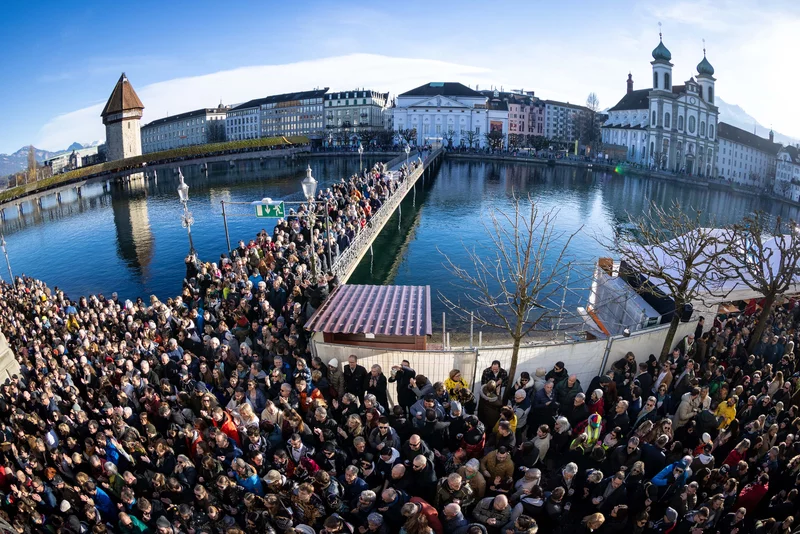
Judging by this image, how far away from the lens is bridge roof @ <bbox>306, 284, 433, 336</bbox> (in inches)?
433

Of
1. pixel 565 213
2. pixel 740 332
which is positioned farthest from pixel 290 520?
pixel 565 213

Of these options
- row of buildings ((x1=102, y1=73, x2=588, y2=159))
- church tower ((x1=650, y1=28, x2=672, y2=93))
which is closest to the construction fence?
row of buildings ((x1=102, y1=73, x2=588, y2=159))

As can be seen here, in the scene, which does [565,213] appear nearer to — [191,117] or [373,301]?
[373,301]

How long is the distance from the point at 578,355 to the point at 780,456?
12.1 ft

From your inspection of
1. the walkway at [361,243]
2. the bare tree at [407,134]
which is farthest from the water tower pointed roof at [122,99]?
the walkway at [361,243]

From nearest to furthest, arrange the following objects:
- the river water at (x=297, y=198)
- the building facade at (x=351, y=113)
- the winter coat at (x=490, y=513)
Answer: the winter coat at (x=490, y=513) → the river water at (x=297, y=198) → the building facade at (x=351, y=113)

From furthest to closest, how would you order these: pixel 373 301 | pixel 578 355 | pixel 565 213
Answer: pixel 565 213, pixel 373 301, pixel 578 355

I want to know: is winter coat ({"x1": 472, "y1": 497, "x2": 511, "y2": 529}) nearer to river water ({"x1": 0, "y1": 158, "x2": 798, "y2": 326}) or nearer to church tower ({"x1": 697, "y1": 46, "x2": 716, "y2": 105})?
river water ({"x1": 0, "y1": 158, "x2": 798, "y2": 326})

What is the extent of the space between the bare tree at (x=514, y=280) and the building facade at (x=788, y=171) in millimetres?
56883

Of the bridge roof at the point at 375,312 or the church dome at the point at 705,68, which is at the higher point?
the church dome at the point at 705,68

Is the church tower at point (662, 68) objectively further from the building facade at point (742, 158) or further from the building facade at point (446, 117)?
the building facade at point (446, 117)

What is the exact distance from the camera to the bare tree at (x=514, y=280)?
10617 mm

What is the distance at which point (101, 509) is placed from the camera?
6809mm

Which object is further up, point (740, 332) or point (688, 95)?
point (688, 95)
